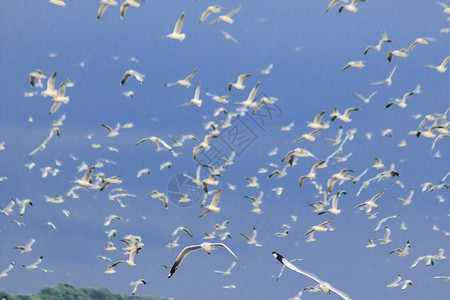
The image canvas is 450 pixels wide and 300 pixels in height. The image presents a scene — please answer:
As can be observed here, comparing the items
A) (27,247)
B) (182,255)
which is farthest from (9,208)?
(182,255)

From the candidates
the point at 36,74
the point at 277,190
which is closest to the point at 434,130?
the point at 277,190

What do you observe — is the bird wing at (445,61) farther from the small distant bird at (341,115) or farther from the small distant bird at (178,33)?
the small distant bird at (178,33)

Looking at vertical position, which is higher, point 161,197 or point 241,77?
point 241,77

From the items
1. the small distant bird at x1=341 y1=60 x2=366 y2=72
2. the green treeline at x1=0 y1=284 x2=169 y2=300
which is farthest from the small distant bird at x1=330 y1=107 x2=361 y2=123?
the green treeline at x1=0 y1=284 x2=169 y2=300

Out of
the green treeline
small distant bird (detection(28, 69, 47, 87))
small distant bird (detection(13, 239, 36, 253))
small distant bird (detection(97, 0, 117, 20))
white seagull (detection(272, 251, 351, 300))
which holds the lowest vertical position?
white seagull (detection(272, 251, 351, 300))

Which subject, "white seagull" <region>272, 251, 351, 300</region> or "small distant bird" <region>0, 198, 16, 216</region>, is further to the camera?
"small distant bird" <region>0, 198, 16, 216</region>

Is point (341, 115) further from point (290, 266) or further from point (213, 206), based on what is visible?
point (290, 266)

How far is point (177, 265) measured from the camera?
18.5m

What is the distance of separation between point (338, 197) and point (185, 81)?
393 inches

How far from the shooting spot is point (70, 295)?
248ft

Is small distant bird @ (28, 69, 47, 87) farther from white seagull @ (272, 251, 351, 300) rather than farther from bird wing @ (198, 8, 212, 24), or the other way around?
white seagull @ (272, 251, 351, 300)

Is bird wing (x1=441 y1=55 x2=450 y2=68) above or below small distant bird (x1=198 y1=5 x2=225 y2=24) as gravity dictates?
above

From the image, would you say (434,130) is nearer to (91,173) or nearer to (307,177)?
(307,177)

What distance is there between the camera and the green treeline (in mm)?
70875
